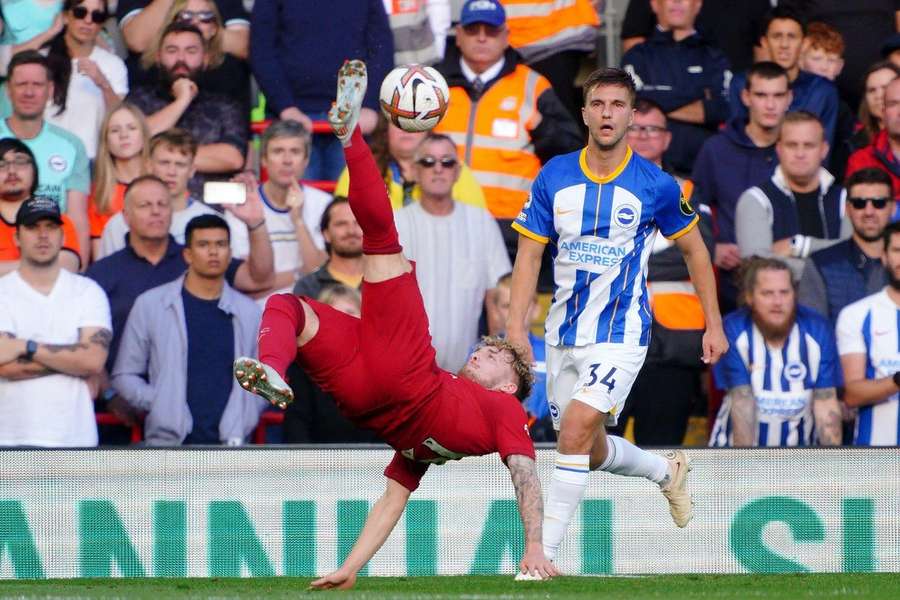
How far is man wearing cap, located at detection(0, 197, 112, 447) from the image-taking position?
979 centimetres

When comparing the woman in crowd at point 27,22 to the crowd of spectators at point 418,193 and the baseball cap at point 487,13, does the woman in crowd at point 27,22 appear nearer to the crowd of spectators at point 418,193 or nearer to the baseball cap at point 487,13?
the crowd of spectators at point 418,193

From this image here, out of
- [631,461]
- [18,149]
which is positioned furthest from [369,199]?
[18,149]

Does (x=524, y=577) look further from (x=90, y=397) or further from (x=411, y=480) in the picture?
(x=90, y=397)

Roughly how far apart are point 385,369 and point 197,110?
5349 mm

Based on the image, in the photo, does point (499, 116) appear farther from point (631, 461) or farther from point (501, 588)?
point (501, 588)

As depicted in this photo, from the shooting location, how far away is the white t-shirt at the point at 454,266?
34.5ft

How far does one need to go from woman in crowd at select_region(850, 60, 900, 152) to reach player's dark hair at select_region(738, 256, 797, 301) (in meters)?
2.03

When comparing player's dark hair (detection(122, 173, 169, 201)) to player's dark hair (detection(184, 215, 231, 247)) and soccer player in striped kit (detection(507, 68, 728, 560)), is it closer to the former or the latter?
player's dark hair (detection(184, 215, 231, 247))

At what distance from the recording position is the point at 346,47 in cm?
1189

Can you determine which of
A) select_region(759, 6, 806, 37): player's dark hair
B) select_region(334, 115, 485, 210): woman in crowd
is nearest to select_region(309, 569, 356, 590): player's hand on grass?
select_region(334, 115, 485, 210): woman in crowd

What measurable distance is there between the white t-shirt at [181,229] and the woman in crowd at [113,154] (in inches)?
9.4

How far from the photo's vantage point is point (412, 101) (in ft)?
23.5

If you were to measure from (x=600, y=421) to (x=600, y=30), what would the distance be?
6.79 metres

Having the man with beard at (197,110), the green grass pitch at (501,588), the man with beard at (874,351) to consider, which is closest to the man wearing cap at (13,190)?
the man with beard at (197,110)
